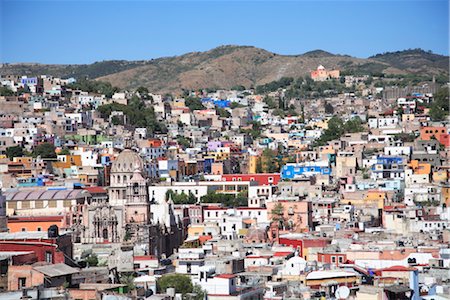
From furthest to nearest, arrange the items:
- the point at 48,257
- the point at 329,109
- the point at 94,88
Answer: the point at 329,109 → the point at 94,88 → the point at 48,257

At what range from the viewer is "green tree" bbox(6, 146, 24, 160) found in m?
80.2

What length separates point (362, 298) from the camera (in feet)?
92.2

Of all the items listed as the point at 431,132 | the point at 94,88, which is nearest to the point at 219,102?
the point at 94,88

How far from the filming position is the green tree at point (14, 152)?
80.2 meters

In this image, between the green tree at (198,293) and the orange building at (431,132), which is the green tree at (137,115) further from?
the green tree at (198,293)

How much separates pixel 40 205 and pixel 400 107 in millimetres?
46275

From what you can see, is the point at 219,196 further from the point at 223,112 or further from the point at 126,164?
the point at 223,112

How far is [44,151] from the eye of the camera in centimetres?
8031

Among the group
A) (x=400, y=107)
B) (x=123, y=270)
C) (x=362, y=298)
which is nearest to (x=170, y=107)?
(x=400, y=107)

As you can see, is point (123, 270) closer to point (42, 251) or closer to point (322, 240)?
point (42, 251)

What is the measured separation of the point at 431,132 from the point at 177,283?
171 feet

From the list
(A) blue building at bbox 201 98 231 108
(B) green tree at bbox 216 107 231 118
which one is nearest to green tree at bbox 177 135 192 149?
(B) green tree at bbox 216 107 231 118

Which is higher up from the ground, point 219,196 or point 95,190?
point 95,190

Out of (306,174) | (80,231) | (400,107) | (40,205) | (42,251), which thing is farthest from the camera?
(400,107)
